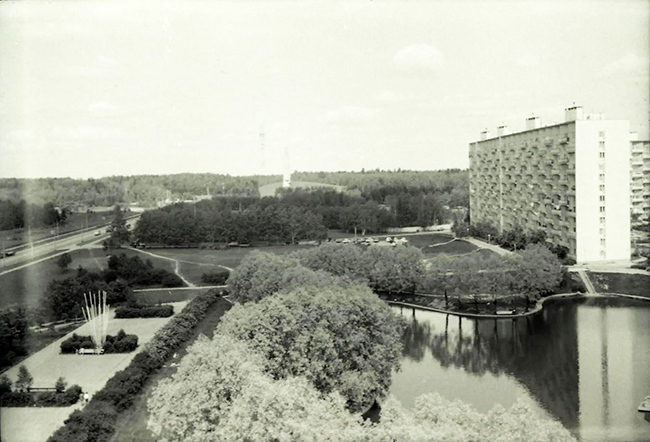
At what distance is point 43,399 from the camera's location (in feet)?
19.1

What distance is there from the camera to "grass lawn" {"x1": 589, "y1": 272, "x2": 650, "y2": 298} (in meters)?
9.44

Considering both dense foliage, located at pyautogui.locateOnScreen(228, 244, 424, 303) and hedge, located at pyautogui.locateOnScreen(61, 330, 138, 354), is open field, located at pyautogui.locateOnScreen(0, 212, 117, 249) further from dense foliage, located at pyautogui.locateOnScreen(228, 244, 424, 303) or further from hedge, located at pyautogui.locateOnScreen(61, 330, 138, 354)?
dense foliage, located at pyautogui.locateOnScreen(228, 244, 424, 303)

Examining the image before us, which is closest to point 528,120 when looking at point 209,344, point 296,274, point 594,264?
point 594,264

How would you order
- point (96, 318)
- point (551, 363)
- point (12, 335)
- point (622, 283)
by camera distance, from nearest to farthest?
point (551, 363) < point (12, 335) < point (96, 318) < point (622, 283)

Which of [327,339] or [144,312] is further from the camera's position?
[144,312]

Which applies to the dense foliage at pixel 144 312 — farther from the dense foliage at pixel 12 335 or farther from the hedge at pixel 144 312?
the dense foliage at pixel 12 335

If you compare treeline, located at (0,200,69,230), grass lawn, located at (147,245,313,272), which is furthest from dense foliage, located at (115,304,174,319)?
grass lawn, located at (147,245,313,272)

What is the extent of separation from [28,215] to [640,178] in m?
9.98

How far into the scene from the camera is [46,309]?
864 centimetres

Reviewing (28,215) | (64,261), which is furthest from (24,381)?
(64,261)

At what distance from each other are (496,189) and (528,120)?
7.20 ft

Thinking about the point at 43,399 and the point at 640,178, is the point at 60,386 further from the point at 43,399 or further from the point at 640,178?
the point at 640,178

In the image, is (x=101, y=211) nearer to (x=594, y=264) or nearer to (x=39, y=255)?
(x=39, y=255)

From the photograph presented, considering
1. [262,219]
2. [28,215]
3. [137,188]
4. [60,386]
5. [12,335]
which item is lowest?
[60,386]
